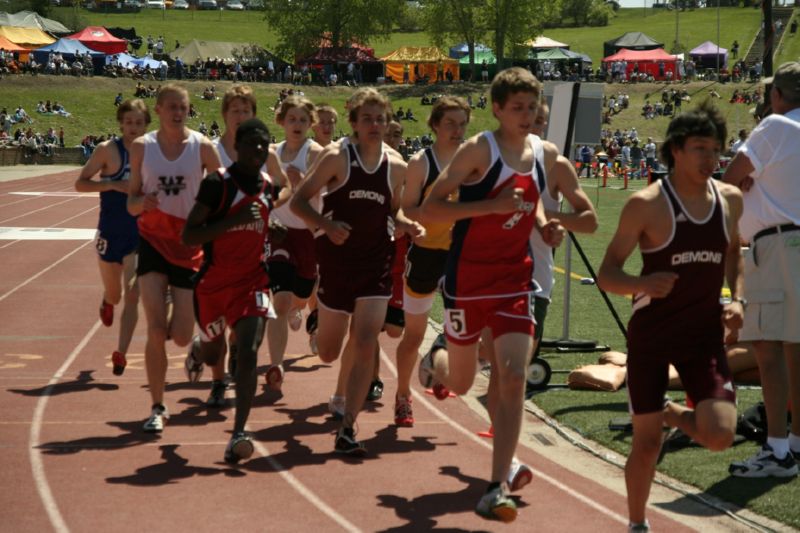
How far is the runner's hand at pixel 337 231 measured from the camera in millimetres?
7449

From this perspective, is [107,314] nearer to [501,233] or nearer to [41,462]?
[41,462]

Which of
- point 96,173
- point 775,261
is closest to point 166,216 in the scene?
point 96,173

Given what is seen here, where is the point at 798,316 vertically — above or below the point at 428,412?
above

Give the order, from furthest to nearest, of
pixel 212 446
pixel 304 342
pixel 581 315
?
pixel 581 315
pixel 304 342
pixel 212 446

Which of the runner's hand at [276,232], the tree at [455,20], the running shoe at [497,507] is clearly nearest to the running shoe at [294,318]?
the runner's hand at [276,232]

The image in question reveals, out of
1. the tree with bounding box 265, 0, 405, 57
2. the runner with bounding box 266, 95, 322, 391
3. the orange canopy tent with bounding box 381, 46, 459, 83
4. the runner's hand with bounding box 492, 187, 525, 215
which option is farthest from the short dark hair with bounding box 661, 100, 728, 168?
the tree with bounding box 265, 0, 405, 57

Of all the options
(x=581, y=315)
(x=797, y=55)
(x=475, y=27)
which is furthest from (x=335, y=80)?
(x=581, y=315)

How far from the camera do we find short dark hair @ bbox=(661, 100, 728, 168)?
5.50 m

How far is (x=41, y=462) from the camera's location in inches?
290

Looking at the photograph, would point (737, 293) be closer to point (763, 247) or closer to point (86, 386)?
point (763, 247)

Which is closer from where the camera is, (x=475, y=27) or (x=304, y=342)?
(x=304, y=342)

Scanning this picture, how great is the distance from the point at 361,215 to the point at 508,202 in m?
1.94

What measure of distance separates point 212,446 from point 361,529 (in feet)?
6.46

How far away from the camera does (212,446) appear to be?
309 inches
